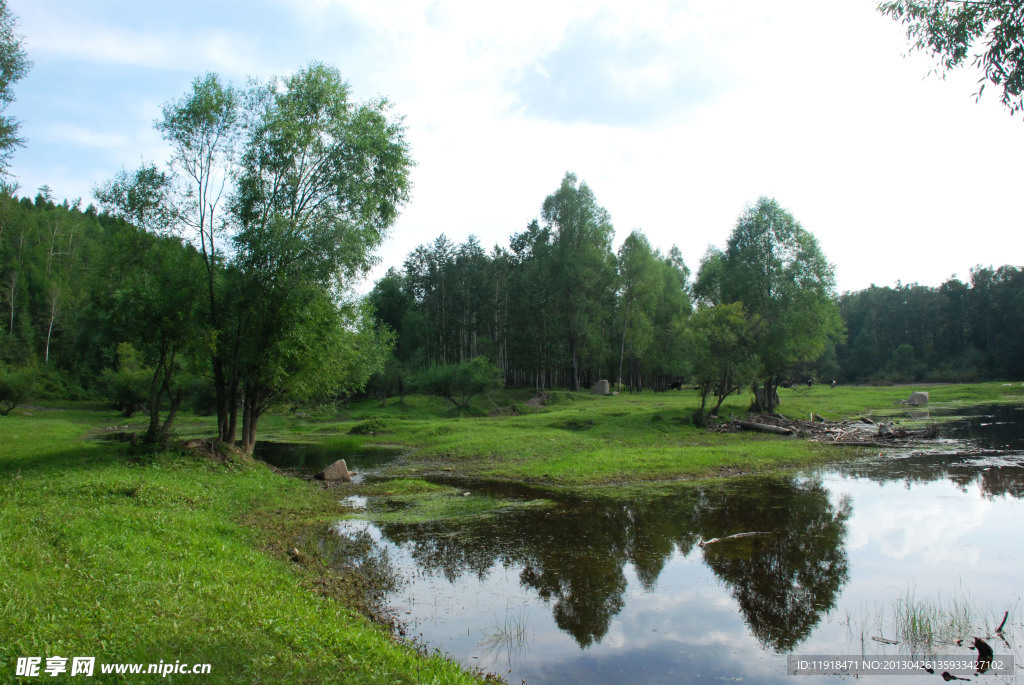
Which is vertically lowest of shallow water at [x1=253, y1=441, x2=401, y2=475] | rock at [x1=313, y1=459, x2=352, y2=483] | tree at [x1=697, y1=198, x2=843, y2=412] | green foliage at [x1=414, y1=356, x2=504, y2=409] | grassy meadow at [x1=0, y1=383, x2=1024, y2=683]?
shallow water at [x1=253, y1=441, x2=401, y2=475]

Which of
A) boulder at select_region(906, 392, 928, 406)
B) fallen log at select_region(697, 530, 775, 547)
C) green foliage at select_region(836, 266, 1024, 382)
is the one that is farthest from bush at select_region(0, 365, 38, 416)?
green foliage at select_region(836, 266, 1024, 382)

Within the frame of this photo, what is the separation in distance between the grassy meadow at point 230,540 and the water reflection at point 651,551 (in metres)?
2.39

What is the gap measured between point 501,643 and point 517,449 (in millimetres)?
20248

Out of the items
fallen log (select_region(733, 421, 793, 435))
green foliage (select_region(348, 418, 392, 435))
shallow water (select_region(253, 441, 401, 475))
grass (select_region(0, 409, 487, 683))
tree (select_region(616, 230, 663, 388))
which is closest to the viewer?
grass (select_region(0, 409, 487, 683))

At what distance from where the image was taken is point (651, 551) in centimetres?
1362

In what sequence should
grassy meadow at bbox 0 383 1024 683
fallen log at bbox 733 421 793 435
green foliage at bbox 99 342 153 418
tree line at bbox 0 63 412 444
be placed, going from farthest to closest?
green foliage at bbox 99 342 153 418, fallen log at bbox 733 421 793 435, tree line at bbox 0 63 412 444, grassy meadow at bbox 0 383 1024 683

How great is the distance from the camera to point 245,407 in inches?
1011

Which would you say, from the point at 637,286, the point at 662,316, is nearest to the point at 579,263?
the point at 637,286

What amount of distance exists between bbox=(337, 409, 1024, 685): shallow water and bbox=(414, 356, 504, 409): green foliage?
109 ft

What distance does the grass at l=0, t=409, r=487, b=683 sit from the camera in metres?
6.71

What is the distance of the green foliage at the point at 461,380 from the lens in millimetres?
51344

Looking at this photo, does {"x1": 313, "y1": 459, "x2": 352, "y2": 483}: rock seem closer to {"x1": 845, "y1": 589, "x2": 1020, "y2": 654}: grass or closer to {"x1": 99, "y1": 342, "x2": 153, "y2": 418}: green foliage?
{"x1": 845, "y1": 589, "x2": 1020, "y2": 654}: grass

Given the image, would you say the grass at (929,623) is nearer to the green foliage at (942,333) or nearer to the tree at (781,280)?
the tree at (781,280)

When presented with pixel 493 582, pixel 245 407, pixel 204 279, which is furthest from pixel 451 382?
pixel 493 582
